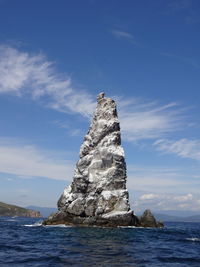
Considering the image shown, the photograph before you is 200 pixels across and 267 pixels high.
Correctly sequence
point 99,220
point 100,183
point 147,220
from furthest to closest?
point 147,220 → point 100,183 → point 99,220

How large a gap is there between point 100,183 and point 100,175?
8.43ft

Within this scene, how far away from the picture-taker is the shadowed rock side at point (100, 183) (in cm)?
8975

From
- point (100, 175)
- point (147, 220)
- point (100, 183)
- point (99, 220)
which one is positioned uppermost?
point (100, 175)

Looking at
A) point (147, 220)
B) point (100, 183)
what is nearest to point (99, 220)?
point (100, 183)

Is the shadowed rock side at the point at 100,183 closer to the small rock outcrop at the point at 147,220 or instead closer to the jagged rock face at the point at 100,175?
the jagged rock face at the point at 100,175

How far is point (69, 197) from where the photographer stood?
9719 cm

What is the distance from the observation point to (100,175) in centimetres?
9750

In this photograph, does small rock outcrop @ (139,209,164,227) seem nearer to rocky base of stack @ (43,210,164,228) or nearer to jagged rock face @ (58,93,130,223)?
rocky base of stack @ (43,210,164,228)

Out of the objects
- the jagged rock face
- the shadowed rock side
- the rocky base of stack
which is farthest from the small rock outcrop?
the jagged rock face

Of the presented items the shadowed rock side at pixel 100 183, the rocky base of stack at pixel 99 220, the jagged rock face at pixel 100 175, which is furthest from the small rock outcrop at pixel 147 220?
the jagged rock face at pixel 100 175

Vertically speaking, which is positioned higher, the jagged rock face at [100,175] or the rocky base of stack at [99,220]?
the jagged rock face at [100,175]

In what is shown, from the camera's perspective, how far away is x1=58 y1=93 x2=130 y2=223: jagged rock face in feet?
301

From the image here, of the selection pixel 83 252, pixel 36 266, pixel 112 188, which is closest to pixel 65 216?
pixel 112 188

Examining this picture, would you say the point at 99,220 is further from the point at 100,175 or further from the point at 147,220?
the point at 147,220
